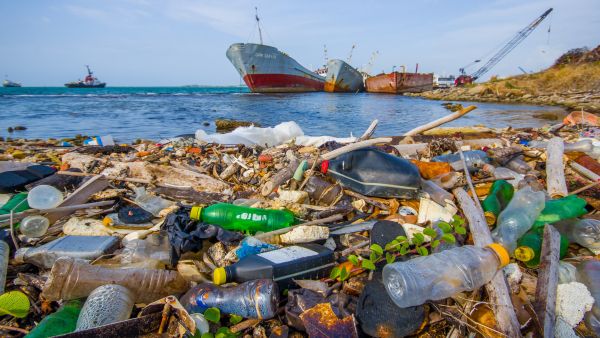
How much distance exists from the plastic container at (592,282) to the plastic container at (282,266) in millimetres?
1266

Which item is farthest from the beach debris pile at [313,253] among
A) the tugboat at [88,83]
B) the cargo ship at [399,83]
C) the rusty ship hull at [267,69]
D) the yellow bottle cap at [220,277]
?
the tugboat at [88,83]

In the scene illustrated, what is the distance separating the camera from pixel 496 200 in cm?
227

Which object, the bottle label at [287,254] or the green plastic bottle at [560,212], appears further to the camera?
the green plastic bottle at [560,212]

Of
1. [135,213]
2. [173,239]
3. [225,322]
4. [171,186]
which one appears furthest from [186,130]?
[225,322]

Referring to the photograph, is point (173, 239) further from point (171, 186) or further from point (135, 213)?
point (171, 186)

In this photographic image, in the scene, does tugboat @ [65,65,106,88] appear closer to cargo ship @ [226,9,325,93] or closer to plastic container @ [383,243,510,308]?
cargo ship @ [226,9,325,93]

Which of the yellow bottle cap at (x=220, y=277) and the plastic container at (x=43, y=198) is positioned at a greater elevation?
the plastic container at (x=43, y=198)

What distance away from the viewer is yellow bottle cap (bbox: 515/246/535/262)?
5.44 feet

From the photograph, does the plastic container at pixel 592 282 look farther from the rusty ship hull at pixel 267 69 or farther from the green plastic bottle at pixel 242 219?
the rusty ship hull at pixel 267 69

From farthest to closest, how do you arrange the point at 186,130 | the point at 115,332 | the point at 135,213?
the point at 186,130, the point at 135,213, the point at 115,332

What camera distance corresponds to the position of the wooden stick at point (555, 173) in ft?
8.46

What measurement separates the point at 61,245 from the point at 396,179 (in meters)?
2.51

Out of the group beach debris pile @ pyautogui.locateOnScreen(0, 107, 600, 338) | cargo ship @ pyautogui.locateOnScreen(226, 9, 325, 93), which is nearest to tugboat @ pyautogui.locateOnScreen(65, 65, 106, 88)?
cargo ship @ pyautogui.locateOnScreen(226, 9, 325, 93)

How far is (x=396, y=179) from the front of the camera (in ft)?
8.13
